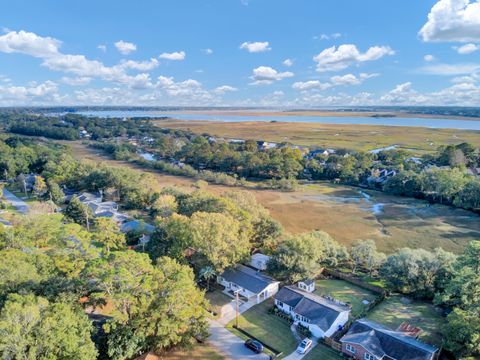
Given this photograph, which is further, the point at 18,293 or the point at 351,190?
the point at 351,190

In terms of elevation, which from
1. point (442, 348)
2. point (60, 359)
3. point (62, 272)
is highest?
point (62, 272)

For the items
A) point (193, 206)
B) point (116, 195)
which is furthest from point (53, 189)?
point (193, 206)

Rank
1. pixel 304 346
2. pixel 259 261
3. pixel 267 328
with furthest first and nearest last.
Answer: pixel 259 261
pixel 267 328
pixel 304 346

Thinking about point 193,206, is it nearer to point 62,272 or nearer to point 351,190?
point 62,272

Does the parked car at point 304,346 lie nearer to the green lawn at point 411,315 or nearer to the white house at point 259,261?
the green lawn at point 411,315

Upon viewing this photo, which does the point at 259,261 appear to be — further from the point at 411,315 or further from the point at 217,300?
the point at 411,315

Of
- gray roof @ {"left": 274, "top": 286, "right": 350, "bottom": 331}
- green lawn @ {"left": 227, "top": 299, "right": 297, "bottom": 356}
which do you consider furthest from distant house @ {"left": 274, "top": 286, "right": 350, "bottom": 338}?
green lawn @ {"left": 227, "top": 299, "right": 297, "bottom": 356}

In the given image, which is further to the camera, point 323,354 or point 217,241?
point 217,241

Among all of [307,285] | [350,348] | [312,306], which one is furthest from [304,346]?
[307,285]
